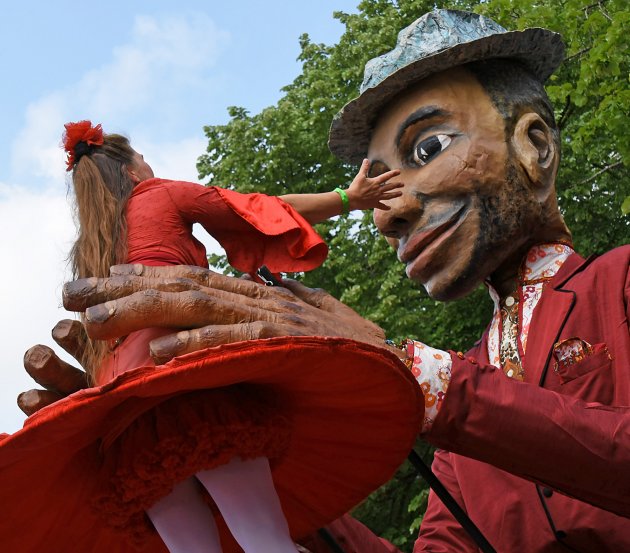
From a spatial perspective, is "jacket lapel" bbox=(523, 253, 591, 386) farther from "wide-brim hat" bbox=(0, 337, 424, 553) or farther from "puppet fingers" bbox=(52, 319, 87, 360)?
"puppet fingers" bbox=(52, 319, 87, 360)

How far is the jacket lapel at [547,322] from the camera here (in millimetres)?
3178

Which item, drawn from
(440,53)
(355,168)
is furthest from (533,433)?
(355,168)

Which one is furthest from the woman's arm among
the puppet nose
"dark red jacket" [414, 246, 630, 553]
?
"dark red jacket" [414, 246, 630, 553]

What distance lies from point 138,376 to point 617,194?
9.80m

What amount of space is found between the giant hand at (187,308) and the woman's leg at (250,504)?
1.17ft

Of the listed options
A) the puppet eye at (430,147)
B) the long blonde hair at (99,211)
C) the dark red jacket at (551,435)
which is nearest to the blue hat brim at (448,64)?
the puppet eye at (430,147)

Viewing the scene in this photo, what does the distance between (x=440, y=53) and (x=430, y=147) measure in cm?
37

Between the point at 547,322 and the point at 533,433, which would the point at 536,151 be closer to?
the point at 547,322

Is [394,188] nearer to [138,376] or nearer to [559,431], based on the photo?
[559,431]

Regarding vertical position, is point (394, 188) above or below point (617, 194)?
below

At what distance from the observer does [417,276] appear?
12.0ft

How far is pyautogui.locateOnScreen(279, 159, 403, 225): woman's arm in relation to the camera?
10.5 ft

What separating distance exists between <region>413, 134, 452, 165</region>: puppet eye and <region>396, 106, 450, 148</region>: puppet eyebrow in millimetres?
87

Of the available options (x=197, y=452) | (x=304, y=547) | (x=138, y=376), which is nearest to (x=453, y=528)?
(x=304, y=547)
